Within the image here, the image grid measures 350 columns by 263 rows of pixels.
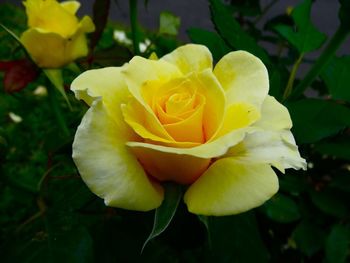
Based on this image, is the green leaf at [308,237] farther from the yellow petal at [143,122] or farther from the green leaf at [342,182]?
the yellow petal at [143,122]

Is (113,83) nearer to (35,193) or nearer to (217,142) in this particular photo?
(217,142)

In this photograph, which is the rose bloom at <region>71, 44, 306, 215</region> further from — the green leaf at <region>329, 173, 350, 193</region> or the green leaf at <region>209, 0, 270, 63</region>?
the green leaf at <region>329, 173, 350, 193</region>

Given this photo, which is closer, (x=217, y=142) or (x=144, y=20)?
(x=217, y=142)

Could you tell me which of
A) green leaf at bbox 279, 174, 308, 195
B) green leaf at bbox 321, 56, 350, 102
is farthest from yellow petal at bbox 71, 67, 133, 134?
green leaf at bbox 279, 174, 308, 195

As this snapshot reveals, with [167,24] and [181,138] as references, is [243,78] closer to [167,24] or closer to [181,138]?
[181,138]

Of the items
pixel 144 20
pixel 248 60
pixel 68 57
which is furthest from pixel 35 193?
pixel 144 20

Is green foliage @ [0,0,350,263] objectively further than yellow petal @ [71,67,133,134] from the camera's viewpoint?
Yes

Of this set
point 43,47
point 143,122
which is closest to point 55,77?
point 43,47
